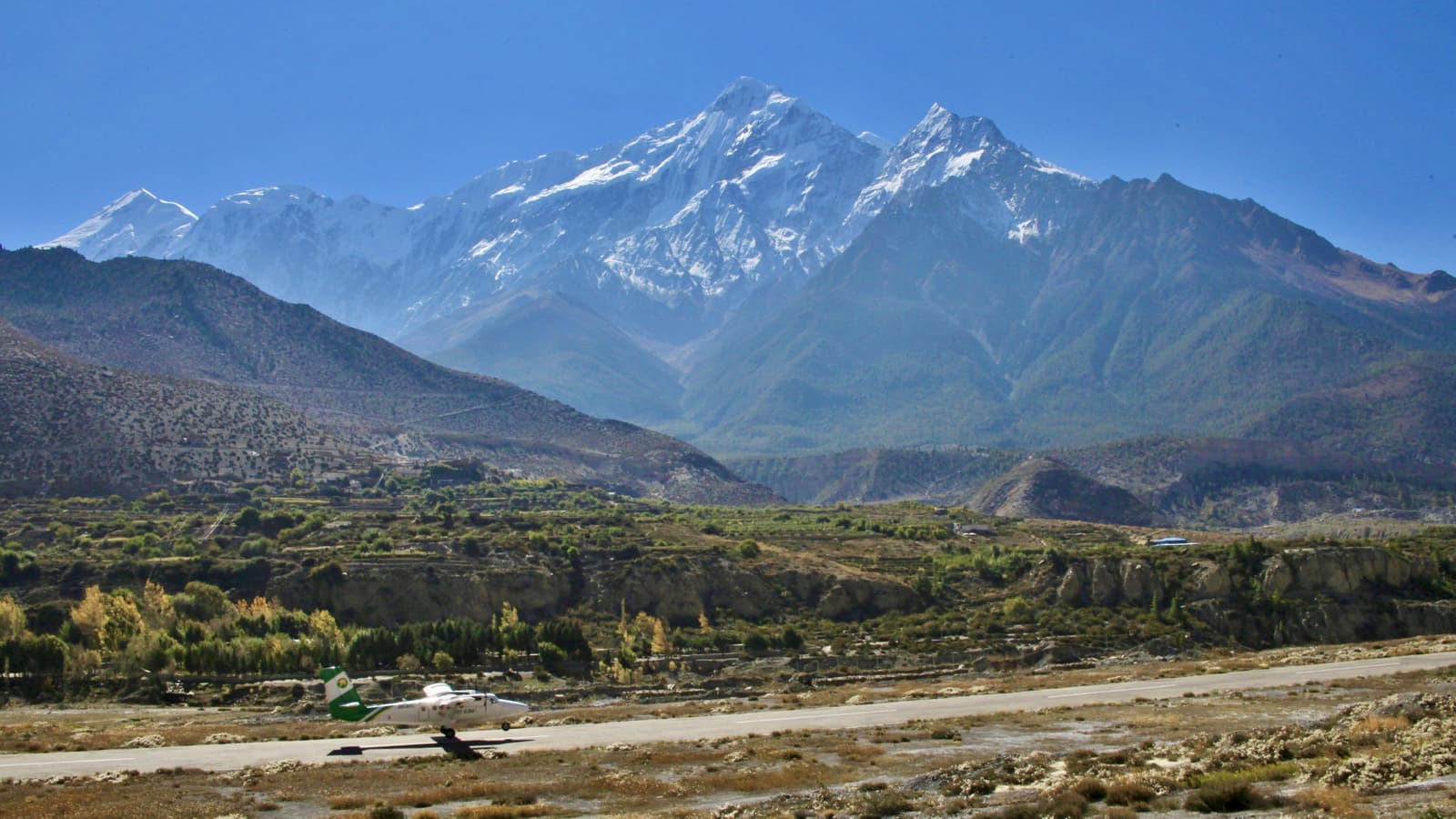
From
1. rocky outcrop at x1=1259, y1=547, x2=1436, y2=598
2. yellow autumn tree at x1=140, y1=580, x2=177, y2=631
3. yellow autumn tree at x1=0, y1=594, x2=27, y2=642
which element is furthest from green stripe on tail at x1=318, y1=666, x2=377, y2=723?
rocky outcrop at x1=1259, y1=547, x2=1436, y2=598

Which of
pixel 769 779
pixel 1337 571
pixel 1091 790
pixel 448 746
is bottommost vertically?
pixel 769 779

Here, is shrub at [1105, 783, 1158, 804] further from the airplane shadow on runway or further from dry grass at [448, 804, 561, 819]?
the airplane shadow on runway

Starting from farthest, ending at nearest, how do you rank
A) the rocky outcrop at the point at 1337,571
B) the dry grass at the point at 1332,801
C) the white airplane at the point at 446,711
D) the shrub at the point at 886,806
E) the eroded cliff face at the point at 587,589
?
1. the rocky outcrop at the point at 1337,571
2. the eroded cliff face at the point at 587,589
3. the white airplane at the point at 446,711
4. the shrub at the point at 886,806
5. the dry grass at the point at 1332,801

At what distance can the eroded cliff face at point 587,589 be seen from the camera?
83.6m

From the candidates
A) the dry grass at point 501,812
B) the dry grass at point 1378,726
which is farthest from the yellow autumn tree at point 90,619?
the dry grass at point 1378,726

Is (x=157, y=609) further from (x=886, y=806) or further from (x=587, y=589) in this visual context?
(x=886, y=806)

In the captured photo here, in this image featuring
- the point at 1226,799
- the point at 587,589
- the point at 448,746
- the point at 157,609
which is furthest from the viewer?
the point at 587,589

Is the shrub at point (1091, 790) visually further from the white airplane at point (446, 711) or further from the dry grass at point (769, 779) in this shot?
the white airplane at point (446, 711)

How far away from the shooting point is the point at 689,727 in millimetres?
48688

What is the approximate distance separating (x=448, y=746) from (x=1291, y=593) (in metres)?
67.0

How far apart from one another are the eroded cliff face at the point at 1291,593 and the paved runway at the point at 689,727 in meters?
21.5

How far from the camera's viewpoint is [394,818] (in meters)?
29.5

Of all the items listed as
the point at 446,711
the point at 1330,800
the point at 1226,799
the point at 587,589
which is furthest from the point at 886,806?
the point at 587,589

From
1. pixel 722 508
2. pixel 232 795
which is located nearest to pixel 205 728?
pixel 232 795
